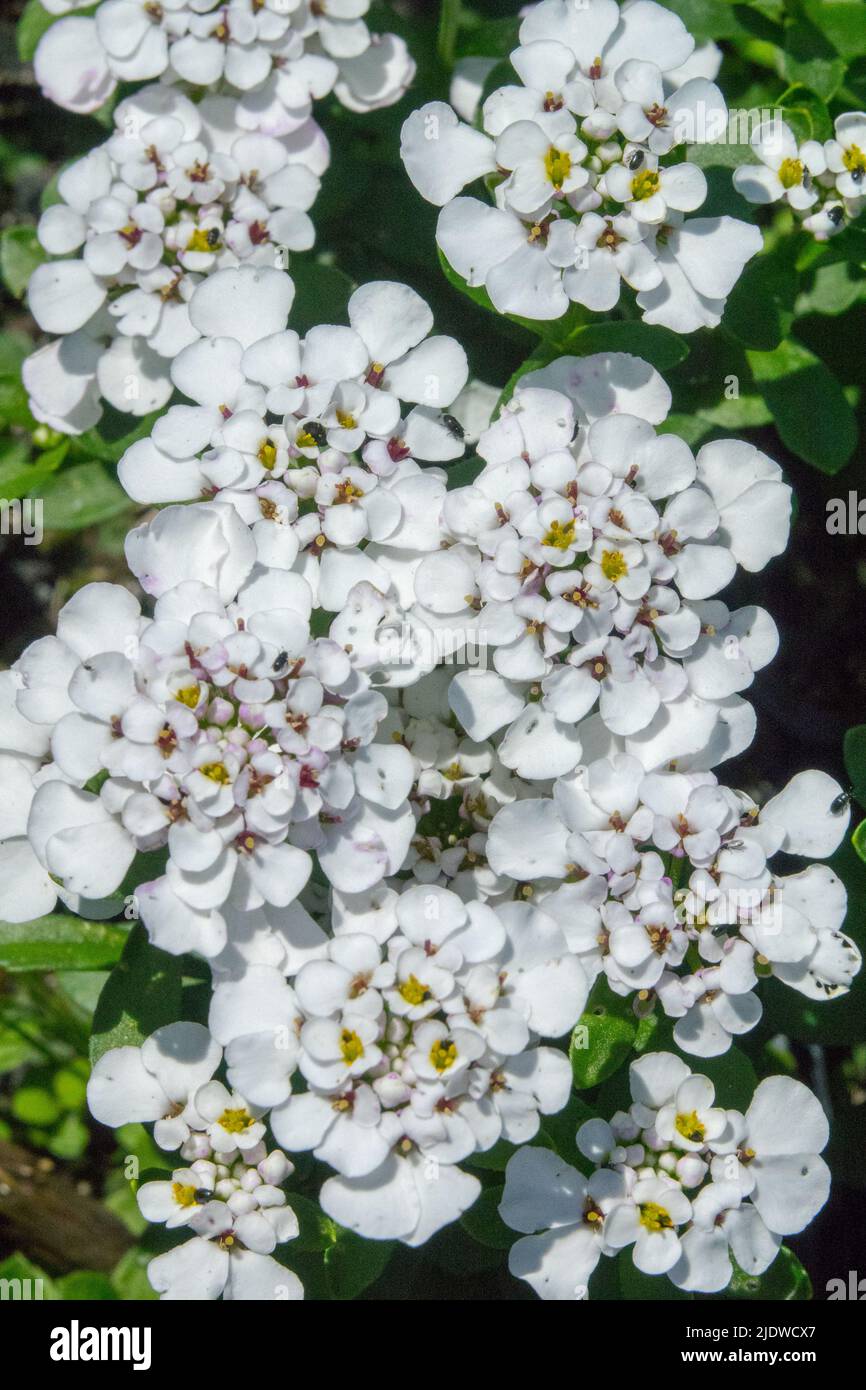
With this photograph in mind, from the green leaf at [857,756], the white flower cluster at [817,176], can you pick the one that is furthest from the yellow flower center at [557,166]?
the green leaf at [857,756]

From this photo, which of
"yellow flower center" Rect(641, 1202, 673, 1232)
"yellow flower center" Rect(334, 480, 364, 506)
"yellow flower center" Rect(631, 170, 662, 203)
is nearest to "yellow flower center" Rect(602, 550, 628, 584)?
"yellow flower center" Rect(334, 480, 364, 506)

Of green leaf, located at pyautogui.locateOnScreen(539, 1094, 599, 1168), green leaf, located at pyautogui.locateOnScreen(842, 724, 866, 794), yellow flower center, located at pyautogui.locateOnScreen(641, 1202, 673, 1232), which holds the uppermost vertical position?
green leaf, located at pyautogui.locateOnScreen(842, 724, 866, 794)

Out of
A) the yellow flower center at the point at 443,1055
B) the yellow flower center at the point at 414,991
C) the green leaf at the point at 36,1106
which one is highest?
the yellow flower center at the point at 414,991

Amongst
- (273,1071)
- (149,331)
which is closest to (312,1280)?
(273,1071)

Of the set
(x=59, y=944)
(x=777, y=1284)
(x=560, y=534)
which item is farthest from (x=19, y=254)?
(x=777, y=1284)

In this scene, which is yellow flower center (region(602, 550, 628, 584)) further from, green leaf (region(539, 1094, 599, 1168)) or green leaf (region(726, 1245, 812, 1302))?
green leaf (region(726, 1245, 812, 1302))

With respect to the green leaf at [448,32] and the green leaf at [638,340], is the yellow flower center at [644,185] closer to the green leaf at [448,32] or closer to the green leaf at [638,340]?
the green leaf at [638,340]

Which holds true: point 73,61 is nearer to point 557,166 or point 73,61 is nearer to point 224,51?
point 224,51
